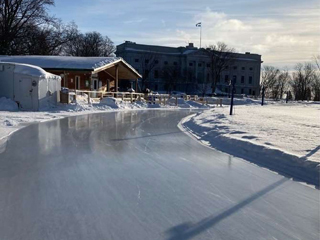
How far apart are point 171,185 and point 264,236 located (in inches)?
85.1

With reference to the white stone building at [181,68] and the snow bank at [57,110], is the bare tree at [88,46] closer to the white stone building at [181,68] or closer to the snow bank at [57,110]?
the white stone building at [181,68]

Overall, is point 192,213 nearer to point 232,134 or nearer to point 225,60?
point 232,134

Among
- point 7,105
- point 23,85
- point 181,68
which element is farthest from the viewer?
point 181,68

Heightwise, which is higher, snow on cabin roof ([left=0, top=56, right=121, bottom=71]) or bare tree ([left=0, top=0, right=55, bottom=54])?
bare tree ([left=0, top=0, right=55, bottom=54])

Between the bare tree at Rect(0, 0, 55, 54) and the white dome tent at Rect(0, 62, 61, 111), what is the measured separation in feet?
88.4

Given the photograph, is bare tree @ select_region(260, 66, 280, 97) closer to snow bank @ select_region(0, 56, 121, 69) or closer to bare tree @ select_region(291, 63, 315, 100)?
bare tree @ select_region(291, 63, 315, 100)

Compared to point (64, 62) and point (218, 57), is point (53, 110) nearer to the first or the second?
point (64, 62)

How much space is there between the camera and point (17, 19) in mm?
47312

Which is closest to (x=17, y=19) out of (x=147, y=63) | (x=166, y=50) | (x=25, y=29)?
(x=25, y=29)

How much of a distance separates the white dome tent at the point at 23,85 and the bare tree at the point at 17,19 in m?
26.9

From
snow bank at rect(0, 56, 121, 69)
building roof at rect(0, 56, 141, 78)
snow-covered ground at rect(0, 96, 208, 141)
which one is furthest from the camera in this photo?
snow bank at rect(0, 56, 121, 69)

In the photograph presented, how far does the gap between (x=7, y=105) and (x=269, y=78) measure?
92624mm

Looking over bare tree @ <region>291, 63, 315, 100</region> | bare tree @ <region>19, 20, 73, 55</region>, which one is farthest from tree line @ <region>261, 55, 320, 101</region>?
bare tree @ <region>19, 20, 73, 55</region>

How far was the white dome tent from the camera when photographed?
2181 centimetres
